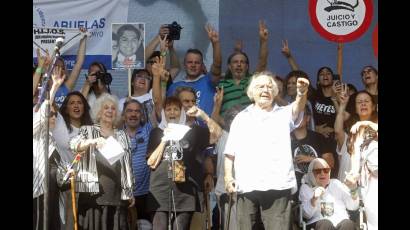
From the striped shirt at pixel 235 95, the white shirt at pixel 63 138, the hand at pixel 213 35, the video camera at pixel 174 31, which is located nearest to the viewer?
the white shirt at pixel 63 138

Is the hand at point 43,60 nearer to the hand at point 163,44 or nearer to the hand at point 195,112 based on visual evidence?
the hand at point 163,44

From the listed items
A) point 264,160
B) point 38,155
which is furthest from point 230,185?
point 38,155

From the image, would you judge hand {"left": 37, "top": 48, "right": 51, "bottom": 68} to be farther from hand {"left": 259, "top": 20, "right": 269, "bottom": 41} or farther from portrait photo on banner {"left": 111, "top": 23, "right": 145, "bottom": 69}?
hand {"left": 259, "top": 20, "right": 269, "bottom": 41}

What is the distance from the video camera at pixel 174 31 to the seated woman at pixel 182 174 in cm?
99

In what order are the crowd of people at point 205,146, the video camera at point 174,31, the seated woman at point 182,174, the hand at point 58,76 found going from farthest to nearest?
the video camera at point 174,31
the seated woman at point 182,174
the hand at point 58,76
the crowd of people at point 205,146

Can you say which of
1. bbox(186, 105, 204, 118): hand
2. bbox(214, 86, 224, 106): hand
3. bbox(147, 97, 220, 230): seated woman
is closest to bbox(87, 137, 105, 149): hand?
bbox(147, 97, 220, 230): seated woman

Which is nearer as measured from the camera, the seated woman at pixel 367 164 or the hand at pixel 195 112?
the seated woman at pixel 367 164

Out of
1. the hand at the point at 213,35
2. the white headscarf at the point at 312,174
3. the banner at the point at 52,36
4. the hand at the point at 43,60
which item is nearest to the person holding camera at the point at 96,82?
the banner at the point at 52,36

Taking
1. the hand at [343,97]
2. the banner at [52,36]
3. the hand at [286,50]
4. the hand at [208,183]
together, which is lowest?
the hand at [208,183]

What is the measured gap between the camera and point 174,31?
9023 millimetres

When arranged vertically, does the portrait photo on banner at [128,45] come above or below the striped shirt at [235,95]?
above

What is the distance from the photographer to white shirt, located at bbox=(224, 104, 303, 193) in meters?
7.29

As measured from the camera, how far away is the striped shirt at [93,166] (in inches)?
307
